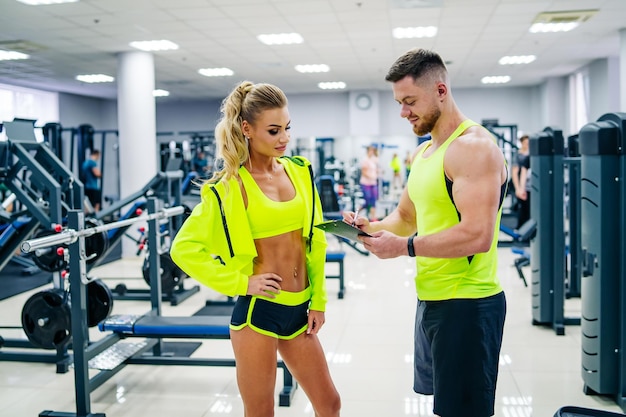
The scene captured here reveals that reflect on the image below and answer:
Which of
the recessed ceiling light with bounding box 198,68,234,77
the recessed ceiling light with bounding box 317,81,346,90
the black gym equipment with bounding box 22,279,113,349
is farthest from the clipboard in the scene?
the recessed ceiling light with bounding box 317,81,346,90

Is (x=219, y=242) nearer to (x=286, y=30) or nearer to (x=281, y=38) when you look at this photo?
(x=286, y=30)

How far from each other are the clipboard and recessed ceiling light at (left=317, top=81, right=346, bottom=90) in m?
12.8

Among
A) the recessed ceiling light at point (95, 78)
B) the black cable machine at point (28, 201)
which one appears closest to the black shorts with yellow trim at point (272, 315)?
the black cable machine at point (28, 201)

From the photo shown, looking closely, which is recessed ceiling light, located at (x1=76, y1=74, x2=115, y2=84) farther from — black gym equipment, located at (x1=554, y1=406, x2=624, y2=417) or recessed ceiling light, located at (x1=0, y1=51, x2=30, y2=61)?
black gym equipment, located at (x1=554, y1=406, x2=624, y2=417)

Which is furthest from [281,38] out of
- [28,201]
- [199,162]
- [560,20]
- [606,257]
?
[606,257]

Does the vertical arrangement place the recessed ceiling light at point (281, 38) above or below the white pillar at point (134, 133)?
above

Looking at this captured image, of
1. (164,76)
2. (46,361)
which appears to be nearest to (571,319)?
(46,361)

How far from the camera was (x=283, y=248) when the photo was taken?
6.51ft

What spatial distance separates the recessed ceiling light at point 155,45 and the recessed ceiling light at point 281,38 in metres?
1.47

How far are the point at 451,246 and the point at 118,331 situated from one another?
8.29ft

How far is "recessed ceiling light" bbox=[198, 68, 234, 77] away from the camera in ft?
38.7

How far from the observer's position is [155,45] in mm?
9250

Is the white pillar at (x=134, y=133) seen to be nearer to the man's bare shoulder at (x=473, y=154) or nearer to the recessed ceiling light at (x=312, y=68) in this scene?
the recessed ceiling light at (x=312, y=68)

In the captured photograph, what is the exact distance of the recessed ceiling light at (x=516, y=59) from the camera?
11273mm
